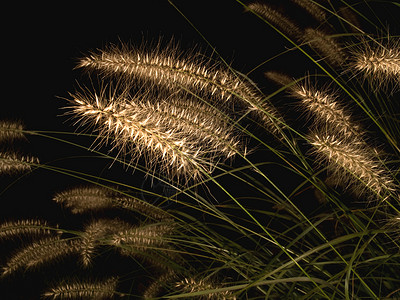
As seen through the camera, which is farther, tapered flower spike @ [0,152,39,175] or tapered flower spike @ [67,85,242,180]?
tapered flower spike @ [0,152,39,175]

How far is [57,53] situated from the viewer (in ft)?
4.80

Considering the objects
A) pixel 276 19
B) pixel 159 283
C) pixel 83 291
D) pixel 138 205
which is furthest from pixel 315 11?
pixel 83 291

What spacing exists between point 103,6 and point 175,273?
999 millimetres

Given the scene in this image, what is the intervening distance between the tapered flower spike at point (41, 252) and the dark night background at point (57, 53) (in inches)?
17.2

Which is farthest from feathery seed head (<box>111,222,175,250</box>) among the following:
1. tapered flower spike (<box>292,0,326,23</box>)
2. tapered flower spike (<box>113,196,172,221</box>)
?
tapered flower spike (<box>292,0,326,23</box>)

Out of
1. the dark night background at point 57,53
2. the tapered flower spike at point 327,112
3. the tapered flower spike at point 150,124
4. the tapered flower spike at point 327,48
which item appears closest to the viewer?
the tapered flower spike at point 150,124

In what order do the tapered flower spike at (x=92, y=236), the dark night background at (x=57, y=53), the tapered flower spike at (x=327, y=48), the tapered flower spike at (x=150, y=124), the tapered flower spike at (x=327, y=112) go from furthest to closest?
the dark night background at (x=57, y=53)
the tapered flower spike at (x=327, y=48)
the tapered flower spike at (x=92, y=236)
the tapered flower spike at (x=327, y=112)
the tapered flower spike at (x=150, y=124)

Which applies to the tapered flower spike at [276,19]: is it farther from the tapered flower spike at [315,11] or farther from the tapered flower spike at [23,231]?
the tapered flower spike at [23,231]

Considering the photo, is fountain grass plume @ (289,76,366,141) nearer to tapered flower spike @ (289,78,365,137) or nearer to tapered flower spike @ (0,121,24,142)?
tapered flower spike @ (289,78,365,137)

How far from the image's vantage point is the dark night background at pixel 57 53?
56.9 inches

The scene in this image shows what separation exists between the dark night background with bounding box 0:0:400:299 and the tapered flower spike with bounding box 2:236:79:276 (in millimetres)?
438

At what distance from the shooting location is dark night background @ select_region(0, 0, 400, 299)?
144 centimetres

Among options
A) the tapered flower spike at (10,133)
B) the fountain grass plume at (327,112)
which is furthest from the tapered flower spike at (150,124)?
the tapered flower spike at (10,133)

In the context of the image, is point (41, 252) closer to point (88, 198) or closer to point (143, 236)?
point (88, 198)
